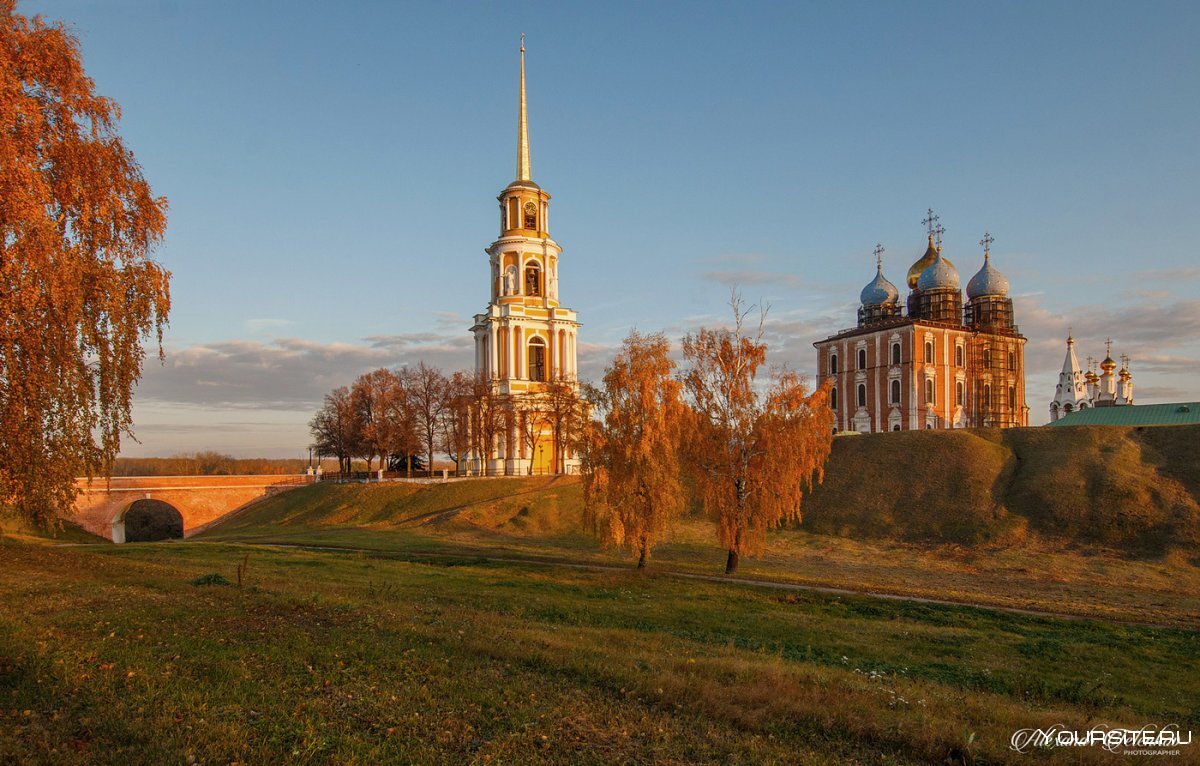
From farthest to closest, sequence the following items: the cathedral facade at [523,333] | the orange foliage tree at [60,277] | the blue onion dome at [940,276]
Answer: the blue onion dome at [940,276]
the cathedral facade at [523,333]
the orange foliage tree at [60,277]

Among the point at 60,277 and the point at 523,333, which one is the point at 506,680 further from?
the point at 523,333

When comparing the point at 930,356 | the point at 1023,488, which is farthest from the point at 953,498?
the point at 930,356

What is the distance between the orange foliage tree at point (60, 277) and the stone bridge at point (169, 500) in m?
36.1

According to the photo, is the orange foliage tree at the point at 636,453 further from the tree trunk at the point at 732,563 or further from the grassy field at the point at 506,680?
the grassy field at the point at 506,680

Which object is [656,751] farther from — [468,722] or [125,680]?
[125,680]

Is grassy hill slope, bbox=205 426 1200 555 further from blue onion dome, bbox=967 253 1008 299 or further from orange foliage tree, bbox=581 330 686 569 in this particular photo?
blue onion dome, bbox=967 253 1008 299

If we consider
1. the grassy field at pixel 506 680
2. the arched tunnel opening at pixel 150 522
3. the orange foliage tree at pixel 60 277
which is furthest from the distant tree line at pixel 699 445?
the arched tunnel opening at pixel 150 522

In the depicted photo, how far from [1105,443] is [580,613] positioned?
41710mm

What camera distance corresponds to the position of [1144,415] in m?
59.8

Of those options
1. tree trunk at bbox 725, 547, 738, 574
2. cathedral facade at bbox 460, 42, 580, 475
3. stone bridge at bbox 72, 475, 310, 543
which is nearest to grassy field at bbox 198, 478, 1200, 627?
tree trunk at bbox 725, 547, 738, 574

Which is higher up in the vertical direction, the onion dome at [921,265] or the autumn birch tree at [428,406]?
the onion dome at [921,265]

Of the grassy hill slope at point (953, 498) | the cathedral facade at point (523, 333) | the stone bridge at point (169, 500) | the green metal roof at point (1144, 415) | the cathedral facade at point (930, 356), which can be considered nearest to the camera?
the grassy hill slope at point (953, 498)

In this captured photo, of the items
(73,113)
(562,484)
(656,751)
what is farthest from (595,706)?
(562,484)
